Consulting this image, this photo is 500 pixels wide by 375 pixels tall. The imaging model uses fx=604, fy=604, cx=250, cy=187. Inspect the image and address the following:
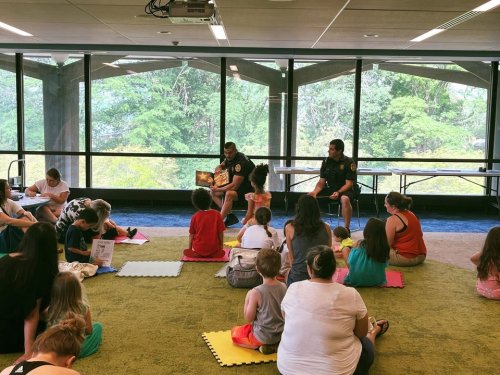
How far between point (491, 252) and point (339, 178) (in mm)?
3279

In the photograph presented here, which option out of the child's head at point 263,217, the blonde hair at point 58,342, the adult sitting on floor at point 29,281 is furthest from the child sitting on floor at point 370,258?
the blonde hair at point 58,342

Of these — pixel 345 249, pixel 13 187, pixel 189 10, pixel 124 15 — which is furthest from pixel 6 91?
pixel 345 249

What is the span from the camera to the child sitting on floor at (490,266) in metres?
5.34

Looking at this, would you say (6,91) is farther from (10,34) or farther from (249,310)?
(249,310)

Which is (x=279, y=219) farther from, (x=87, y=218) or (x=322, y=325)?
→ (x=322, y=325)

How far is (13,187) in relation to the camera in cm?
845

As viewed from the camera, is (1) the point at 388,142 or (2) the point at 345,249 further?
(1) the point at 388,142

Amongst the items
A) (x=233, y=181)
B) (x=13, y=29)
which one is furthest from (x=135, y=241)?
(x=13, y=29)

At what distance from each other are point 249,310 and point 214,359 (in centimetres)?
40

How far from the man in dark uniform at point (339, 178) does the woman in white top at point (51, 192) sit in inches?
132

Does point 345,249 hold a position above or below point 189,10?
below

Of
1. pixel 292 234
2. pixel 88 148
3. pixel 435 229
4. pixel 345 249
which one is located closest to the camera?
pixel 292 234

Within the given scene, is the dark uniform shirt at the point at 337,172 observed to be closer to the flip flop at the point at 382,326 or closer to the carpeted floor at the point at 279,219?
the carpeted floor at the point at 279,219

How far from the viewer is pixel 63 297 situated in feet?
12.1
